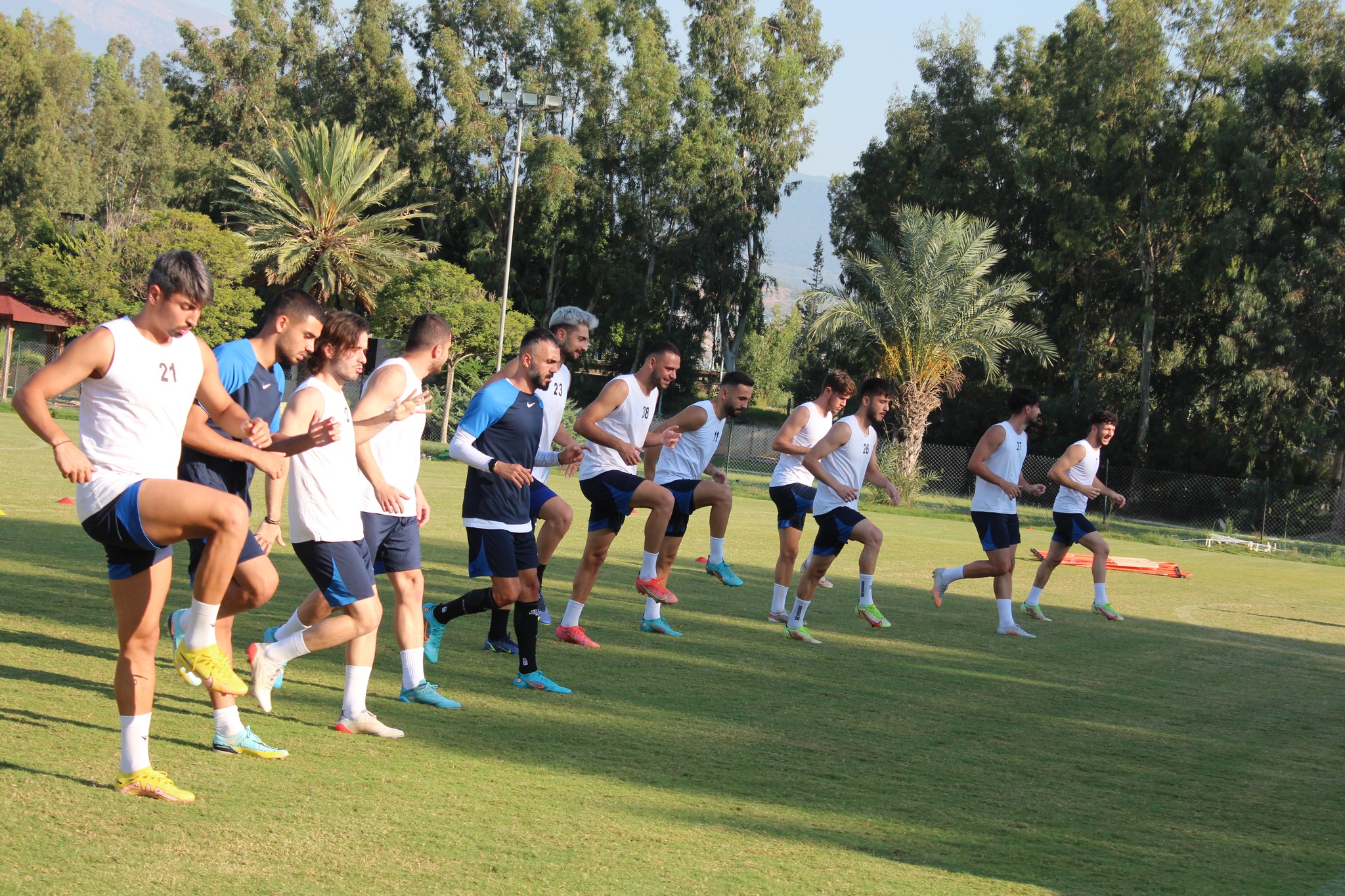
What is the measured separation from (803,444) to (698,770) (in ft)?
17.7

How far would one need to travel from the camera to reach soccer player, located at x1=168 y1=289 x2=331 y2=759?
484 cm

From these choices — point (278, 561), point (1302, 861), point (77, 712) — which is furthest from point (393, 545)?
point (278, 561)

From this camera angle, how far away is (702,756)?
5.51m

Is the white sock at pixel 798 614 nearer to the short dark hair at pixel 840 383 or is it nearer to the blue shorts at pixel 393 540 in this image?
the short dark hair at pixel 840 383

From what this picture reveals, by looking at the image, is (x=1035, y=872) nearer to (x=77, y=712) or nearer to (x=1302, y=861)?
(x=1302, y=861)

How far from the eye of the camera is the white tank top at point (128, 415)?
4105 millimetres

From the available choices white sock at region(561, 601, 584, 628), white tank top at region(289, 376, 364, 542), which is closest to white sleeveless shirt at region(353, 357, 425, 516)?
white tank top at region(289, 376, 364, 542)

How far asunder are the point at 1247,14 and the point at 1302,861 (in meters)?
38.9

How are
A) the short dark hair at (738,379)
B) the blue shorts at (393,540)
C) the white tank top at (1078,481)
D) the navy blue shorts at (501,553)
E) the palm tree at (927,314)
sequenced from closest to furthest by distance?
the blue shorts at (393,540), the navy blue shorts at (501,553), the short dark hair at (738,379), the white tank top at (1078,481), the palm tree at (927,314)

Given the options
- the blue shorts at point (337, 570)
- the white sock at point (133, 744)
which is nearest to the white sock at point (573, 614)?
the blue shorts at point (337, 570)

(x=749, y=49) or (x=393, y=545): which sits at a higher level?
(x=749, y=49)

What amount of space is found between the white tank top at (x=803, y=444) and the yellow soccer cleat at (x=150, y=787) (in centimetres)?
636

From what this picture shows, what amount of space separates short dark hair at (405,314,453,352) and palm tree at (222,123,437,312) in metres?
38.9

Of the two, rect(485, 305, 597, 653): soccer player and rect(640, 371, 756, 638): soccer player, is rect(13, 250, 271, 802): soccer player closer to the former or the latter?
rect(485, 305, 597, 653): soccer player
